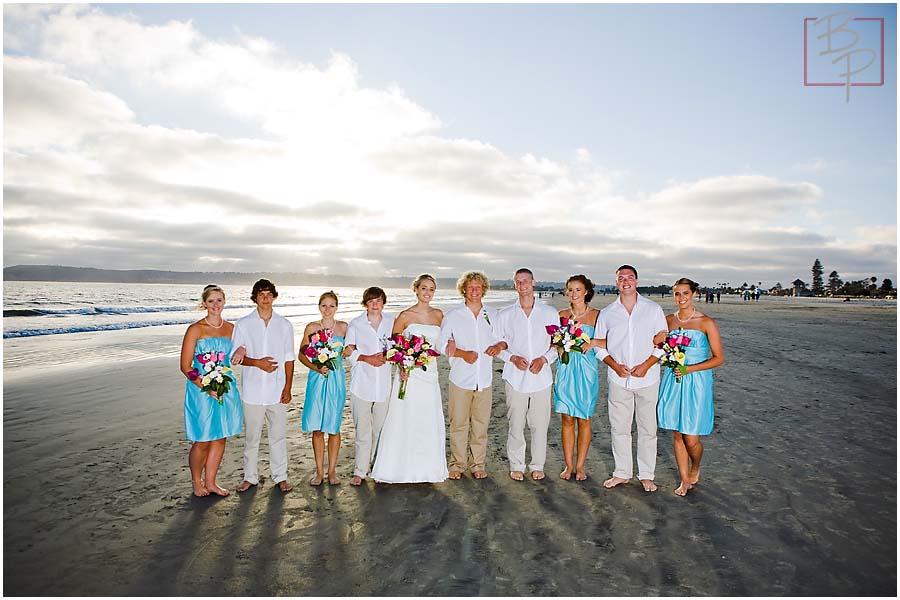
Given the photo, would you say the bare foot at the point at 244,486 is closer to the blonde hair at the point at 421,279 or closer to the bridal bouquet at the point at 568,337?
the blonde hair at the point at 421,279

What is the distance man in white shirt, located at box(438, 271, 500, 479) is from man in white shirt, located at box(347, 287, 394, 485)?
81cm

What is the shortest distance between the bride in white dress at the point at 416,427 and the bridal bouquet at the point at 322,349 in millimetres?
800

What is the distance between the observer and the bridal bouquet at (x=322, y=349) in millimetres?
5941

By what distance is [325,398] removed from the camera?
615 centimetres

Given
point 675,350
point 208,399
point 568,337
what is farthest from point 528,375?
point 208,399

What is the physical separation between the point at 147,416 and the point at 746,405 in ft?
37.8

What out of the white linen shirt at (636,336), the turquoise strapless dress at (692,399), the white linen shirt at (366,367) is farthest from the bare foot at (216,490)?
the turquoise strapless dress at (692,399)

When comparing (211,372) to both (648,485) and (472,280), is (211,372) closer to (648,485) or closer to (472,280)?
(472,280)

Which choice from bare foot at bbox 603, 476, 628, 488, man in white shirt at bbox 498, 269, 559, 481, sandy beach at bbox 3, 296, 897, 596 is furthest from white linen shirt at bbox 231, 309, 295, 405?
bare foot at bbox 603, 476, 628, 488

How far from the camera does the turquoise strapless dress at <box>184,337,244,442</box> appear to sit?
565 cm

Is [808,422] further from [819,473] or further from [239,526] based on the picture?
[239,526]

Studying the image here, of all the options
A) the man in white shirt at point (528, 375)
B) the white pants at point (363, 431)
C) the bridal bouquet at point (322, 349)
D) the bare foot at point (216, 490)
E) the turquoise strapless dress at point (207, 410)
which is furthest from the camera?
the man in white shirt at point (528, 375)

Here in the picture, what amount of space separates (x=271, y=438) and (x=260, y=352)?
1.04m

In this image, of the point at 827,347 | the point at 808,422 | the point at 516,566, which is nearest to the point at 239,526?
the point at 516,566
